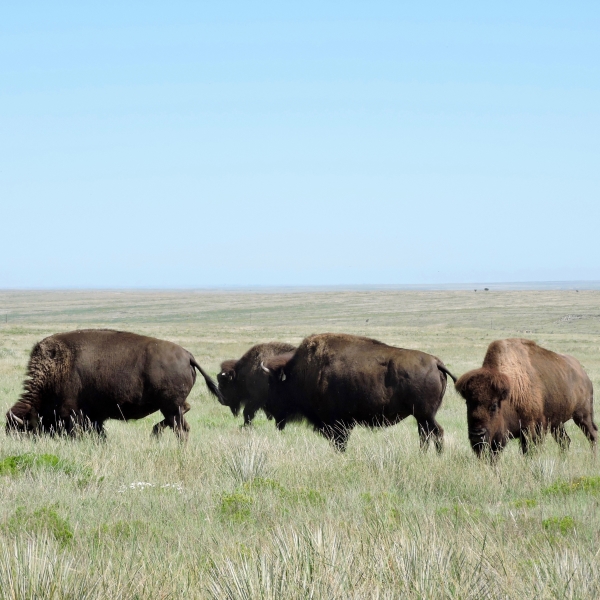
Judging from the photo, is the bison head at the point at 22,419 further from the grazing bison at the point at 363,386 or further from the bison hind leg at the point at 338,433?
the bison hind leg at the point at 338,433

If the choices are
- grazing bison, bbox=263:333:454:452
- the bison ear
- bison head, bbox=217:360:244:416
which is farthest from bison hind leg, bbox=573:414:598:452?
the bison ear

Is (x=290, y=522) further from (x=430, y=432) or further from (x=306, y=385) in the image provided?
(x=306, y=385)

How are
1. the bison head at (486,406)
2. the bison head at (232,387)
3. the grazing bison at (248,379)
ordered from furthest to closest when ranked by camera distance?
the bison head at (232,387) < the grazing bison at (248,379) < the bison head at (486,406)

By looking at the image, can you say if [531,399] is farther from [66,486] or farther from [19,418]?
[19,418]

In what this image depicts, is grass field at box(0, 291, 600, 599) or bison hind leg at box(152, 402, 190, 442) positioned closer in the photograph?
grass field at box(0, 291, 600, 599)

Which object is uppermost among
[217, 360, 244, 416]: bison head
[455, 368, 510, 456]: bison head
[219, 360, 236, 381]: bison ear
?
[455, 368, 510, 456]: bison head

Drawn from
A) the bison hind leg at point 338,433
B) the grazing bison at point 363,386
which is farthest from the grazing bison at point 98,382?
the bison hind leg at point 338,433

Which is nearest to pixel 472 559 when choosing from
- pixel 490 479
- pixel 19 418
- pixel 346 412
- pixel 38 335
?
pixel 490 479

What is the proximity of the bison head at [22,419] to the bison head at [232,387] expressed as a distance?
5248 mm

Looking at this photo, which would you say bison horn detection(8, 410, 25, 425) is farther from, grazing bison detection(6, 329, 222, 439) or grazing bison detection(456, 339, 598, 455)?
grazing bison detection(456, 339, 598, 455)

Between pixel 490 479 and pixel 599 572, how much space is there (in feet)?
10.3

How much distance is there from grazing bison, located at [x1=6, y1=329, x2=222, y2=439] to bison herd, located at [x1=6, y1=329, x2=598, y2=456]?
0.01m

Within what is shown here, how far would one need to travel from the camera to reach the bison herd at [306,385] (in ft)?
32.0

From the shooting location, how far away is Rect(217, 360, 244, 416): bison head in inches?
594
